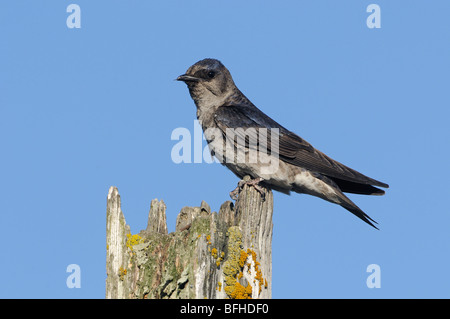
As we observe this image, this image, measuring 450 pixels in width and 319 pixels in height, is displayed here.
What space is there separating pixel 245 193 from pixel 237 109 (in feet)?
11.5

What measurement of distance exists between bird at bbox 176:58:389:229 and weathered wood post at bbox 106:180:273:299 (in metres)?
2.69

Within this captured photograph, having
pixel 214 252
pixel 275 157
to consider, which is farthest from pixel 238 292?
pixel 275 157

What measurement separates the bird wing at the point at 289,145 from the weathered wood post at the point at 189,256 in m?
3.25

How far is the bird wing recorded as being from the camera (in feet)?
30.9

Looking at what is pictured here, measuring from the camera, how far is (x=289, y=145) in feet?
31.7

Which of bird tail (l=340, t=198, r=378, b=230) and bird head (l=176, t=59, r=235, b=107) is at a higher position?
bird head (l=176, t=59, r=235, b=107)

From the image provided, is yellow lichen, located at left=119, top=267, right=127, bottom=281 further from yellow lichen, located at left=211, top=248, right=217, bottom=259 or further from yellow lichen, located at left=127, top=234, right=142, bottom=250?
yellow lichen, located at left=211, top=248, right=217, bottom=259

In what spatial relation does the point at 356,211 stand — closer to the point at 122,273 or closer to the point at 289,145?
the point at 289,145

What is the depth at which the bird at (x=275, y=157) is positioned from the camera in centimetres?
923

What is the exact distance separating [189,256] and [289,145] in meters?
4.22

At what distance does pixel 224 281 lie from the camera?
5.91 m

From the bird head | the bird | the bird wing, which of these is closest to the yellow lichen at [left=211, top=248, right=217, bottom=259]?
the bird
